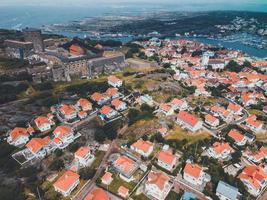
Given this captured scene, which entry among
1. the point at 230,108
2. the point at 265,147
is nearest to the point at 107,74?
the point at 230,108

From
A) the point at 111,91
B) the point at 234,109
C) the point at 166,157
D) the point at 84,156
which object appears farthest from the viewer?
the point at 111,91

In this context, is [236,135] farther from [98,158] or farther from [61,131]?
[61,131]

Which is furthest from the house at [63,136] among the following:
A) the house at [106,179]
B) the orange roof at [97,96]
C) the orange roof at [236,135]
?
the orange roof at [236,135]

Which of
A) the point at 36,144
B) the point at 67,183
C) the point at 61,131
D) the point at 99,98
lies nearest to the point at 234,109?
the point at 99,98

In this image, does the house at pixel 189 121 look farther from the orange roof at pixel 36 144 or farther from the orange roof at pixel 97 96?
the orange roof at pixel 36 144

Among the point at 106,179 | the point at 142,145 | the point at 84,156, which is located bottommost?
the point at 106,179
